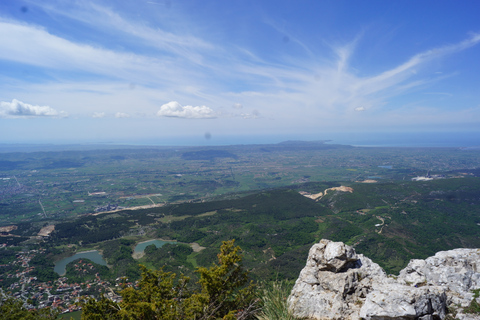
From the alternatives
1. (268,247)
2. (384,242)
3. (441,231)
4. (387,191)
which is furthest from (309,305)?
(387,191)

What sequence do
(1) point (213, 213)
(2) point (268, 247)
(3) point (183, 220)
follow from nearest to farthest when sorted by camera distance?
(2) point (268, 247)
(3) point (183, 220)
(1) point (213, 213)

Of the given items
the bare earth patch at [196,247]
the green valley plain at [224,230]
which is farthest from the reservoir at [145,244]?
the bare earth patch at [196,247]

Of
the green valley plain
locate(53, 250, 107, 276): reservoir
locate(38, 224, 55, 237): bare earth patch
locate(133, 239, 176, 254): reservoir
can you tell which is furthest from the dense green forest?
locate(38, 224, 55, 237): bare earth patch

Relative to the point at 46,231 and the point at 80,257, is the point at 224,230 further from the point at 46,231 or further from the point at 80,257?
the point at 46,231

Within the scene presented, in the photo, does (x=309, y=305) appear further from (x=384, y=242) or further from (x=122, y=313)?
(x=384, y=242)

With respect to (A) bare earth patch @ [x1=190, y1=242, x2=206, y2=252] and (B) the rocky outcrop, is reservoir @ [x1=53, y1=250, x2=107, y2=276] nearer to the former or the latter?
(A) bare earth patch @ [x1=190, y1=242, x2=206, y2=252]

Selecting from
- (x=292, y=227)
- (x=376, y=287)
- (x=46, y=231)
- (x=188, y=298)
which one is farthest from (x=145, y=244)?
(x=376, y=287)

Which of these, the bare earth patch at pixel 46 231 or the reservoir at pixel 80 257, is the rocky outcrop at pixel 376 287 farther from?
the bare earth patch at pixel 46 231
